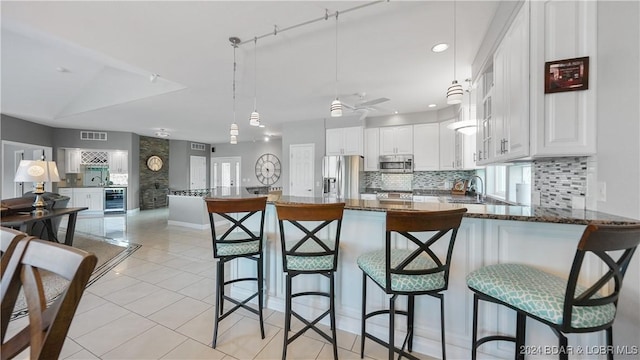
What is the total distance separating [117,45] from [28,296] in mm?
2936

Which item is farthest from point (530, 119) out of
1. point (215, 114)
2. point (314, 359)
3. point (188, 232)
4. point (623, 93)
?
point (188, 232)

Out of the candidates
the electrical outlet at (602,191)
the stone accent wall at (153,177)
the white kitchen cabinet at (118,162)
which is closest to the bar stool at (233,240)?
the electrical outlet at (602,191)

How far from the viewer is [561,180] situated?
5.83ft

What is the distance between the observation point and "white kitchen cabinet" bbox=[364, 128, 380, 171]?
18.5ft

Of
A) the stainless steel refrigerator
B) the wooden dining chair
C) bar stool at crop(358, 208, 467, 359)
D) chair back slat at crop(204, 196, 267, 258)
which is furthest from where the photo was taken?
the stainless steel refrigerator

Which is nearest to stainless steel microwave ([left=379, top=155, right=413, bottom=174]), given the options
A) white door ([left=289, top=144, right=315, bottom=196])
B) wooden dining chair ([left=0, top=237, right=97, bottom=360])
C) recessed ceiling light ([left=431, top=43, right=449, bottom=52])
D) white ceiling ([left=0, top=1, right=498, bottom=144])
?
white ceiling ([left=0, top=1, right=498, bottom=144])

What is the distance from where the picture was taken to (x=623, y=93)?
1.34 meters

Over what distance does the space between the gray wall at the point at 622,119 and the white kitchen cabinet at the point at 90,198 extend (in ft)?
33.7

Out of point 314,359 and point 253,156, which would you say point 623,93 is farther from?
point 253,156

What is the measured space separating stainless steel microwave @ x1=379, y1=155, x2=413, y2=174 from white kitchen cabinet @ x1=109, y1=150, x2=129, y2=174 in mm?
8041

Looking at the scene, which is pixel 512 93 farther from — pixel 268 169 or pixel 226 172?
pixel 226 172

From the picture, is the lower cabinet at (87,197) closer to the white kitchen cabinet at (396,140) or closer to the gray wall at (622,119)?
the white kitchen cabinet at (396,140)

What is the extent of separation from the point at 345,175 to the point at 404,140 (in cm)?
150

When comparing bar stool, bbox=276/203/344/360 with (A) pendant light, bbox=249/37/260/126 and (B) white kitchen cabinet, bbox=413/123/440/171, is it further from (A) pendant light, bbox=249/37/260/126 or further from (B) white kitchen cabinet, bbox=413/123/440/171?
(B) white kitchen cabinet, bbox=413/123/440/171
